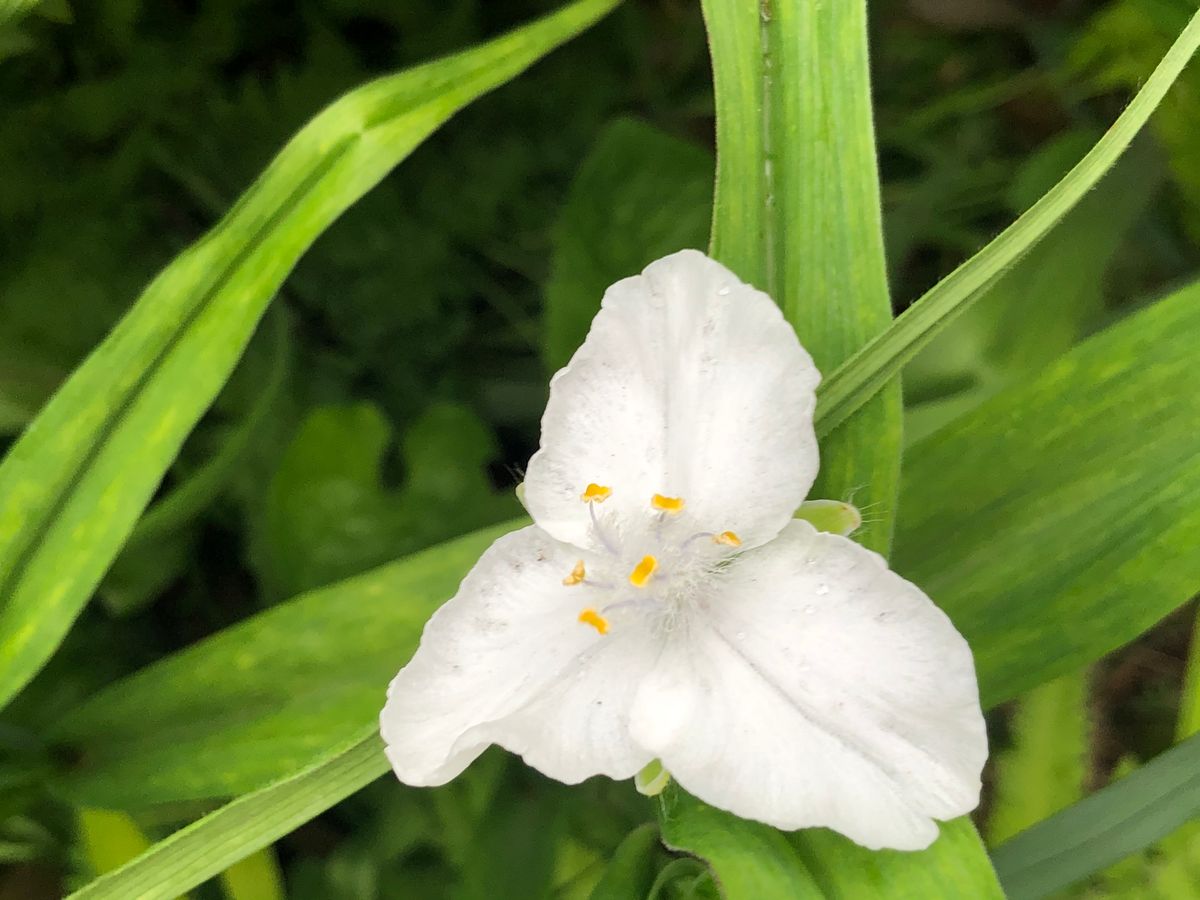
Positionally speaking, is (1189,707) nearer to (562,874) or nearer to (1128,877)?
(1128,877)

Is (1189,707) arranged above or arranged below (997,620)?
below

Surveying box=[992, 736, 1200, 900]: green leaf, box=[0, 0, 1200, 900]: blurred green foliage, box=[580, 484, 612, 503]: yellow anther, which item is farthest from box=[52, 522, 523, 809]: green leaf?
box=[992, 736, 1200, 900]: green leaf

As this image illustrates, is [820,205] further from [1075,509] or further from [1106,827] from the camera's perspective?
[1106,827]

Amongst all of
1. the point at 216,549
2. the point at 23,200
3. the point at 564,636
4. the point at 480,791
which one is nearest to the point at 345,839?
the point at 480,791

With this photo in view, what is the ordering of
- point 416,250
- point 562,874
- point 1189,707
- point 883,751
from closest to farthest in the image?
point 883,751 → point 1189,707 → point 562,874 → point 416,250

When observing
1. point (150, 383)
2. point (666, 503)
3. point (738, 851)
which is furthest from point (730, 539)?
point (150, 383)

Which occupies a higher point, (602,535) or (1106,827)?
(602,535)
